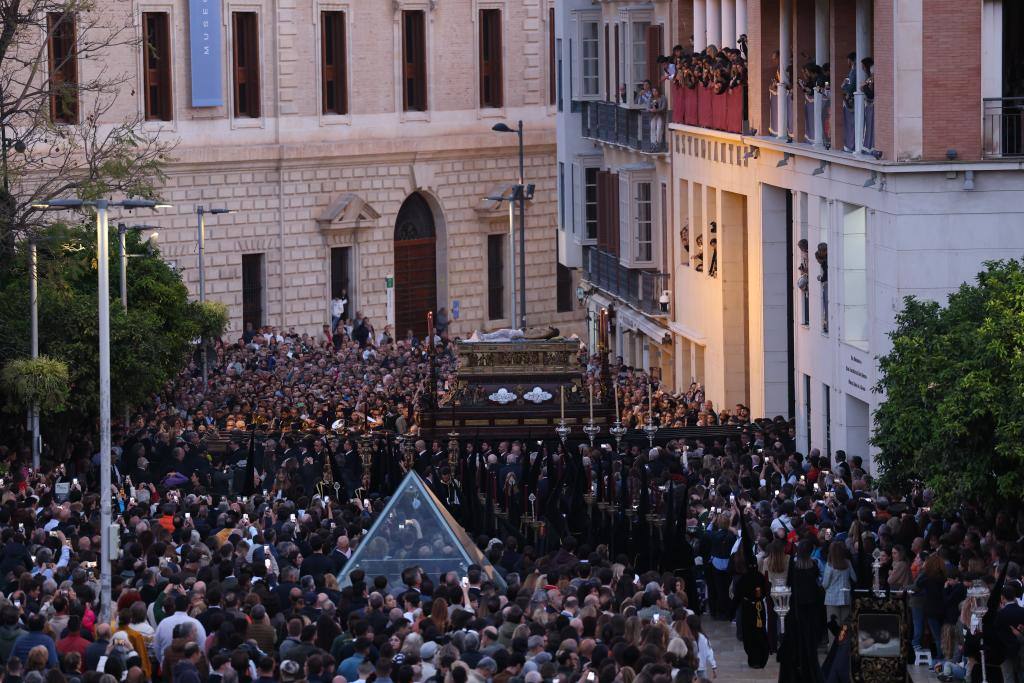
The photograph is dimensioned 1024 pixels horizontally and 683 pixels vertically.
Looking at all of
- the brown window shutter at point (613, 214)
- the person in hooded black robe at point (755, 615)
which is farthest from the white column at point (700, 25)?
the person in hooded black robe at point (755, 615)

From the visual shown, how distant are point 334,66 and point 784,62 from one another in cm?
2588

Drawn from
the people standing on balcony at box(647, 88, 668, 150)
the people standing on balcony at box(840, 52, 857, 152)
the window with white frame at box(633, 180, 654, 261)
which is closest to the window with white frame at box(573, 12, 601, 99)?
the window with white frame at box(633, 180, 654, 261)

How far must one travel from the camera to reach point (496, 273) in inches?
2744

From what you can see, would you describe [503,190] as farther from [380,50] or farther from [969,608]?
[969,608]

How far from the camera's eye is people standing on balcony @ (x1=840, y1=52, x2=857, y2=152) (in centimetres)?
3594

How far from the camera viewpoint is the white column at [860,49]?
35.4m

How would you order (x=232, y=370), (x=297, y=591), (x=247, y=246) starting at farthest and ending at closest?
(x=247, y=246)
(x=232, y=370)
(x=297, y=591)

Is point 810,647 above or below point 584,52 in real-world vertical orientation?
below

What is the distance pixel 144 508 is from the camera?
92.0 ft

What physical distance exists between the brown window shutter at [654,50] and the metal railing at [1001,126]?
59.6ft

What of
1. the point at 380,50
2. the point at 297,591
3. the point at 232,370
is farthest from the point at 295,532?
the point at 380,50

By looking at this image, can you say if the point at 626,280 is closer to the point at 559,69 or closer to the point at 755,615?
the point at 559,69

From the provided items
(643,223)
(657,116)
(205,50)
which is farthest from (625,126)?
(205,50)

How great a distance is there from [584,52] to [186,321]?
1464 centimetres
